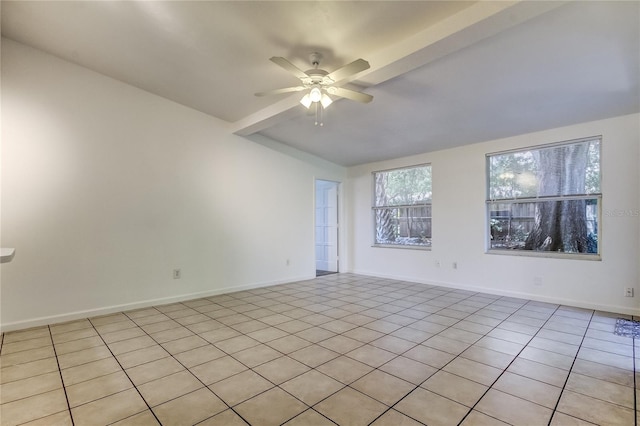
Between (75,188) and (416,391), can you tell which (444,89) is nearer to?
(416,391)

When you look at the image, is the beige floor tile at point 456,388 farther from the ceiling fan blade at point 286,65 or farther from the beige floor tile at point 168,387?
the ceiling fan blade at point 286,65

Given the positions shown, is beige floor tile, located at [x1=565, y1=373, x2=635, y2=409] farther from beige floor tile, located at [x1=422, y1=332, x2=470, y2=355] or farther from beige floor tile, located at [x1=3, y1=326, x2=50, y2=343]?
beige floor tile, located at [x1=3, y1=326, x2=50, y2=343]

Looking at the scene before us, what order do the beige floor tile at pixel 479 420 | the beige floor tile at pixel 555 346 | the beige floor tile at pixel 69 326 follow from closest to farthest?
1. the beige floor tile at pixel 479 420
2. the beige floor tile at pixel 555 346
3. the beige floor tile at pixel 69 326

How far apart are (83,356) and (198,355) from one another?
95 centimetres

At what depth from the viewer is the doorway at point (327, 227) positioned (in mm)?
6684

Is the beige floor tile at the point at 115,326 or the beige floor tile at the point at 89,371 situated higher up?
the beige floor tile at the point at 89,371

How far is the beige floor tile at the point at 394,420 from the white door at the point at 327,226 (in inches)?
195

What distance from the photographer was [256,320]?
3395mm

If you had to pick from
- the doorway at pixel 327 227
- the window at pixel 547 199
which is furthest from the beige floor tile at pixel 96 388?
the window at pixel 547 199

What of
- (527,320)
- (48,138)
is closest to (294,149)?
(48,138)

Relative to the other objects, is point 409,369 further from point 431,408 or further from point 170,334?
point 170,334

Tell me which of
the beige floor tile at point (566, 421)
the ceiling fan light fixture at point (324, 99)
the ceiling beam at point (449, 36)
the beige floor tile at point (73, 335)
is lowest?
the beige floor tile at point (73, 335)

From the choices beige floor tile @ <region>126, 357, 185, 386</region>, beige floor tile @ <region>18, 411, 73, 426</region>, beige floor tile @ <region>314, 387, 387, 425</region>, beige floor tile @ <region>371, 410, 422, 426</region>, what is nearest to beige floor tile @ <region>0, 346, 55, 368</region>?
beige floor tile @ <region>126, 357, 185, 386</region>

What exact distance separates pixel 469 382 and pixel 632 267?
3013 millimetres
